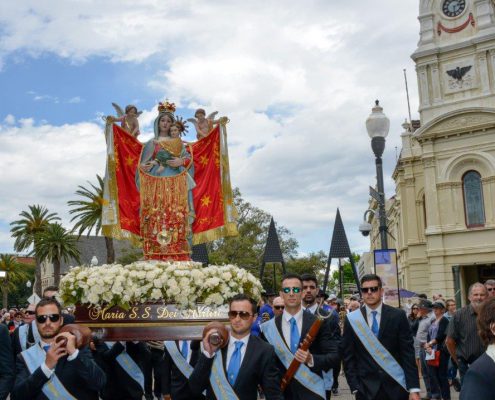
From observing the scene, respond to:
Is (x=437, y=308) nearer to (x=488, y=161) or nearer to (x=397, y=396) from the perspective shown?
(x=397, y=396)

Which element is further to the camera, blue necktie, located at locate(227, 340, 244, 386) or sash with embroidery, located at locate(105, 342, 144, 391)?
sash with embroidery, located at locate(105, 342, 144, 391)

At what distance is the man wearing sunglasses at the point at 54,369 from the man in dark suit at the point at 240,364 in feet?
2.63

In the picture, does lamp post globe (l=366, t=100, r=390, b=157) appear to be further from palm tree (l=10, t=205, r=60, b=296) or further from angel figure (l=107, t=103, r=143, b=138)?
palm tree (l=10, t=205, r=60, b=296)

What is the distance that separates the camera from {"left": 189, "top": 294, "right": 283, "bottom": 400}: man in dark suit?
4945mm

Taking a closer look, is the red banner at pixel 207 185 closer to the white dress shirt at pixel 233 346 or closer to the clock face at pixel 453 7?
the white dress shirt at pixel 233 346

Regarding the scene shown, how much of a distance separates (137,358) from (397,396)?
3.21 m

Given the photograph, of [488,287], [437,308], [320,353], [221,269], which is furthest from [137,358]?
[437,308]

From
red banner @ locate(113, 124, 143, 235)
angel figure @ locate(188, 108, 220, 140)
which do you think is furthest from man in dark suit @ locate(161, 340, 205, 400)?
angel figure @ locate(188, 108, 220, 140)

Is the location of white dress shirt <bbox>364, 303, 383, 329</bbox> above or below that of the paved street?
above

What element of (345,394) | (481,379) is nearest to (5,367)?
(481,379)

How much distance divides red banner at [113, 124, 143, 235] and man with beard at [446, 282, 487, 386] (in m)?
4.95

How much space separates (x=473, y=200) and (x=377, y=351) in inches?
1157

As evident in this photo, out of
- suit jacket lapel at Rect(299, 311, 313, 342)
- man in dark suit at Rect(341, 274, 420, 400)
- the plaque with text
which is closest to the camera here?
suit jacket lapel at Rect(299, 311, 313, 342)

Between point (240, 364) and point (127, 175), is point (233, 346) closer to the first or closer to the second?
point (240, 364)
